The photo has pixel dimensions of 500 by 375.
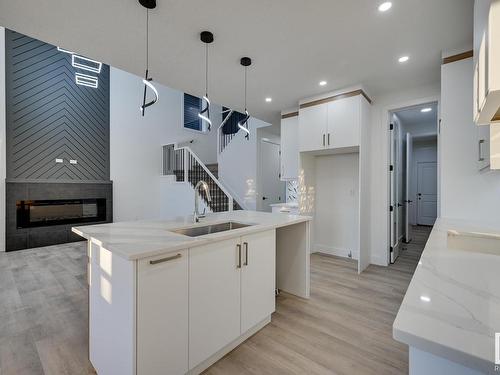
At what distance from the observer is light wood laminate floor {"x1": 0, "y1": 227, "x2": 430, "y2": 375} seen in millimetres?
1696

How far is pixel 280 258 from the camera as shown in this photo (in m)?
2.93

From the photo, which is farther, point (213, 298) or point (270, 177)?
point (270, 177)

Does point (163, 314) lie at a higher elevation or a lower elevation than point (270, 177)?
lower

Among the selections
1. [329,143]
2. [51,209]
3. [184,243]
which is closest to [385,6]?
[329,143]

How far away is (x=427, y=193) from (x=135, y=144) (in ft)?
28.2

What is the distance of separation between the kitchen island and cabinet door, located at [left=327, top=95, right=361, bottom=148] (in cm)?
205

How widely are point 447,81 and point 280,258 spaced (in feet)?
8.66

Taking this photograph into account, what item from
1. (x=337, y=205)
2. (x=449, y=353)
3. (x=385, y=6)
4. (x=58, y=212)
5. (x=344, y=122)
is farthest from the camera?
(x=58, y=212)

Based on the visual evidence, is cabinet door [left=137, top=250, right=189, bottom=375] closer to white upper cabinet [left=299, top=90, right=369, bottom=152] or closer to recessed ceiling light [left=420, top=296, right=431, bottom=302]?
recessed ceiling light [left=420, top=296, right=431, bottom=302]

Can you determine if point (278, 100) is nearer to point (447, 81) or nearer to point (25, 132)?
point (447, 81)

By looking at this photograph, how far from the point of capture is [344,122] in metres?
3.48

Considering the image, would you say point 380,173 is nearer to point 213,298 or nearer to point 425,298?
point 213,298

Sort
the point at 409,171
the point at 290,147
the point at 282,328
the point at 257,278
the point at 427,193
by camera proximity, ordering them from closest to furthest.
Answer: the point at 257,278 < the point at 282,328 < the point at 290,147 < the point at 409,171 < the point at 427,193

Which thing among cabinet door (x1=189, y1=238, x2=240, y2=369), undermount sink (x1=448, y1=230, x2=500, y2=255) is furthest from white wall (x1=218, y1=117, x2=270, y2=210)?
undermount sink (x1=448, y1=230, x2=500, y2=255)
